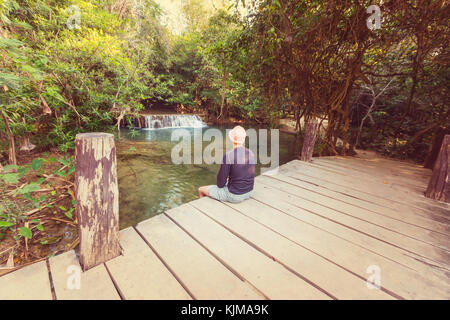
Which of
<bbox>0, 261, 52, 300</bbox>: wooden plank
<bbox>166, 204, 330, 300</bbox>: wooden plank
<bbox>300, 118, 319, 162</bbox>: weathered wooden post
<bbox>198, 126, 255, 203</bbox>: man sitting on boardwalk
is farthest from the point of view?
<bbox>300, 118, 319, 162</bbox>: weathered wooden post

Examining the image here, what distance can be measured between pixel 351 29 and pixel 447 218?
4.25 meters

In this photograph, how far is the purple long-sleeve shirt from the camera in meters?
2.54

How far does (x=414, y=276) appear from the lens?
1603 millimetres

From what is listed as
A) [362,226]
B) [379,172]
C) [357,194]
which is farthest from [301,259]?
[379,172]

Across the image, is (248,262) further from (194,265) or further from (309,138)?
(309,138)

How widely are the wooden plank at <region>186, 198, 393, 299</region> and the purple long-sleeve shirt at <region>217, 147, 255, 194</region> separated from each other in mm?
375

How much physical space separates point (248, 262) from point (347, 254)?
0.97m

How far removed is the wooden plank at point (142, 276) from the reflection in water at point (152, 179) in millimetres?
2574

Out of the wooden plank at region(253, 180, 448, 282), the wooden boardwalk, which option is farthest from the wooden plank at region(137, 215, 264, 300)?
the wooden plank at region(253, 180, 448, 282)

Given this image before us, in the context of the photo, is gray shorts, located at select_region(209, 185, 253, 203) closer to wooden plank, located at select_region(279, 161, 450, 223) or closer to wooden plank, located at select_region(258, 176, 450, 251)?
wooden plank, located at select_region(258, 176, 450, 251)

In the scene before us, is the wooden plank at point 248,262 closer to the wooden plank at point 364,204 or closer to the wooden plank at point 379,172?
the wooden plank at point 364,204

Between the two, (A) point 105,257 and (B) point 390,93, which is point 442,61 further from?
(A) point 105,257

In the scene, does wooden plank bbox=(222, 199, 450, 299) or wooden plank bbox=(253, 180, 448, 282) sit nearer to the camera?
wooden plank bbox=(222, 199, 450, 299)

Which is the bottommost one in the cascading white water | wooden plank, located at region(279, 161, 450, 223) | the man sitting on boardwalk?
wooden plank, located at region(279, 161, 450, 223)
